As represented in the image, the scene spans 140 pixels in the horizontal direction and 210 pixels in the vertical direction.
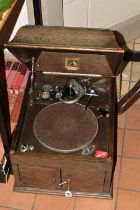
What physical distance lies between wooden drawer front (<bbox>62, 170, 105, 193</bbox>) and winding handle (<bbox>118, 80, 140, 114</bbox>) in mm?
587

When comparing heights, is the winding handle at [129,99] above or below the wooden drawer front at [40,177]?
above

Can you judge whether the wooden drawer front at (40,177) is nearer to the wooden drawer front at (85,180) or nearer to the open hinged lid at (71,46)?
the wooden drawer front at (85,180)

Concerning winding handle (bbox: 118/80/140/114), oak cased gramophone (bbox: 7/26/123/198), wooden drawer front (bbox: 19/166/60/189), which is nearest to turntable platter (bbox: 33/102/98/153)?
oak cased gramophone (bbox: 7/26/123/198)

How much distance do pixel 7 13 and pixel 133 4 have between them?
1434 mm

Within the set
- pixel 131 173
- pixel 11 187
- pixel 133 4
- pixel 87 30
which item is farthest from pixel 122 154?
pixel 133 4

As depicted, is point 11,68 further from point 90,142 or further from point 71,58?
point 90,142

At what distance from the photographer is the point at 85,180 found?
1785 mm

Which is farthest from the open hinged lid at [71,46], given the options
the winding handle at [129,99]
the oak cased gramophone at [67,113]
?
the winding handle at [129,99]

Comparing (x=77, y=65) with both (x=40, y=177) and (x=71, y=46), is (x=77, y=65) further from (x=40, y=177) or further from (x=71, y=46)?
(x=40, y=177)

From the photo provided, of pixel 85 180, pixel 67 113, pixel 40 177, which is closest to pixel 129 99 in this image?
pixel 67 113

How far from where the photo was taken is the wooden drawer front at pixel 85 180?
1732 millimetres

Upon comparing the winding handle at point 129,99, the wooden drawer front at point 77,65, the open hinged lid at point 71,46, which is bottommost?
the winding handle at point 129,99

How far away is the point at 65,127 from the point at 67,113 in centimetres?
9

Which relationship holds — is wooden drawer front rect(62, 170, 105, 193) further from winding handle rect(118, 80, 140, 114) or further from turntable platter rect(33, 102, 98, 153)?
winding handle rect(118, 80, 140, 114)
